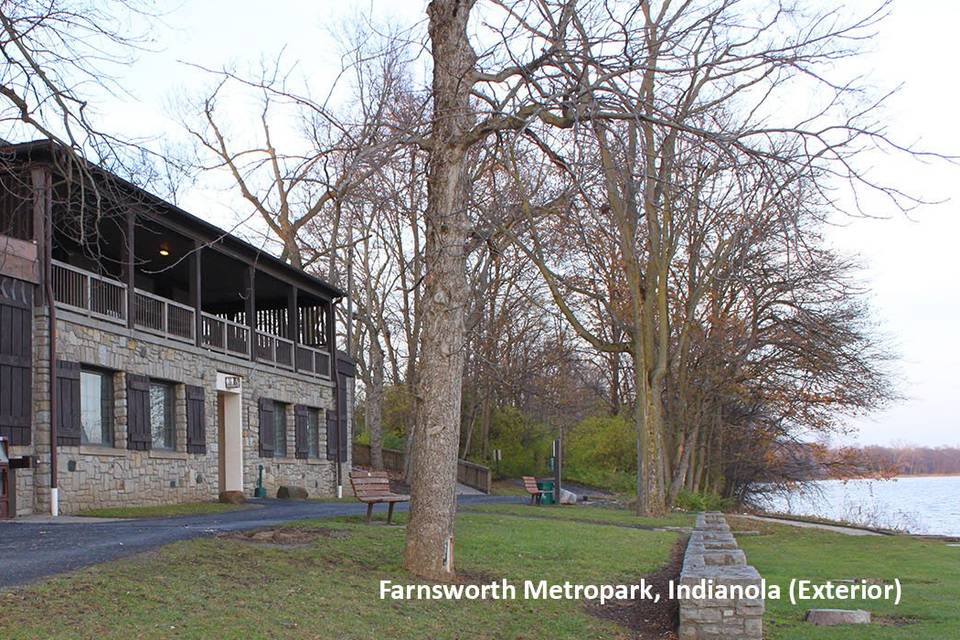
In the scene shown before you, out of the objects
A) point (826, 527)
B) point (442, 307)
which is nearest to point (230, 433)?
point (826, 527)

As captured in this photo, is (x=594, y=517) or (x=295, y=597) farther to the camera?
(x=594, y=517)

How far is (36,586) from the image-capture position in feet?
23.9

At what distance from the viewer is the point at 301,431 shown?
27672 mm

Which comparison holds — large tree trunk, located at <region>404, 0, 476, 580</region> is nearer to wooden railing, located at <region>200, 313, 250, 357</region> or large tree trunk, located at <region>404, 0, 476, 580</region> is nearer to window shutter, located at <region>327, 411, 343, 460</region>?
wooden railing, located at <region>200, 313, 250, 357</region>

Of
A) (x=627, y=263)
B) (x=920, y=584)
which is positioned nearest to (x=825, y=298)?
(x=627, y=263)

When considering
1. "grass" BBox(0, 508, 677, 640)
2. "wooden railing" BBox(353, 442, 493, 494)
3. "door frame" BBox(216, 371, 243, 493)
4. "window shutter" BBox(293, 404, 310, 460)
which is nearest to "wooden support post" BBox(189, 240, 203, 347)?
"door frame" BBox(216, 371, 243, 493)

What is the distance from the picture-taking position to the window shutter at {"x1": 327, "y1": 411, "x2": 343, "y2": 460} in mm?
29761

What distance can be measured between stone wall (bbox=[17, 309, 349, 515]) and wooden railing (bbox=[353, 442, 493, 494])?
9971mm

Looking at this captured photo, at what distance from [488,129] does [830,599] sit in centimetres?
561

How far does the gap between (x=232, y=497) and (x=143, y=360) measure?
3.81 meters

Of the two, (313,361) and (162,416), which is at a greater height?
(313,361)

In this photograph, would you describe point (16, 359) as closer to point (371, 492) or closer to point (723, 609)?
point (371, 492)

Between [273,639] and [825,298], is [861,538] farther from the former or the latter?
[273,639]

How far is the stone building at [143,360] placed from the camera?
15344 millimetres
